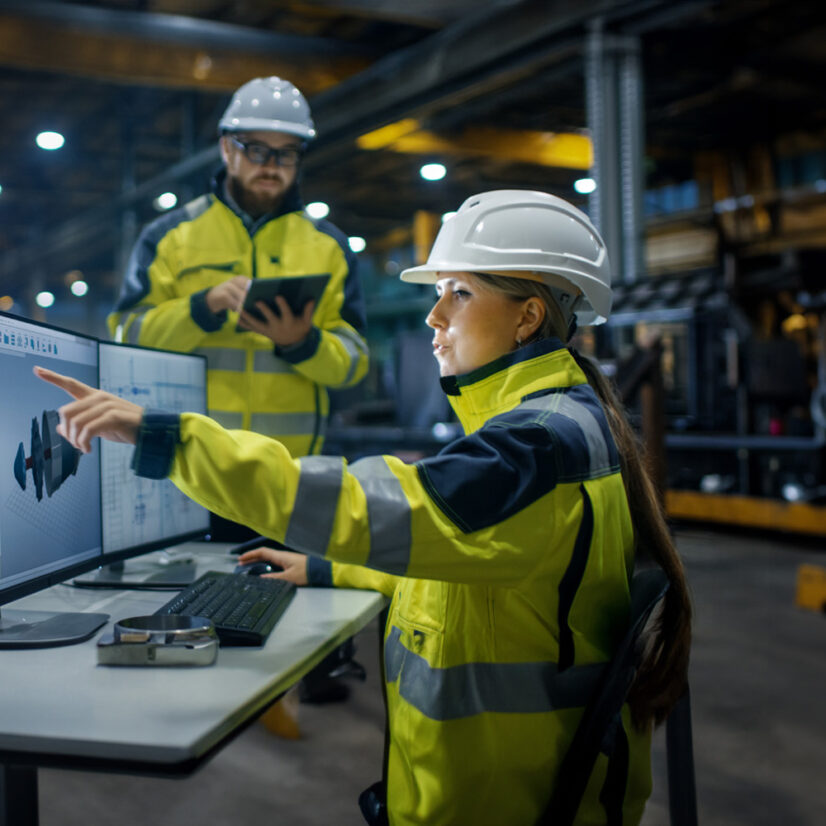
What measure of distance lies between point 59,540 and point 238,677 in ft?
1.34

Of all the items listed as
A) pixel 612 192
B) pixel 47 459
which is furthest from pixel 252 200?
pixel 612 192

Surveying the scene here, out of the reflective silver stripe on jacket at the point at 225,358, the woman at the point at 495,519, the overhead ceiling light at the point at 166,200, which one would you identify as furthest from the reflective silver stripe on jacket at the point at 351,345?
the overhead ceiling light at the point at 166,200

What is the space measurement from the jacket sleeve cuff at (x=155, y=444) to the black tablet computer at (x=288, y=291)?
108 cm

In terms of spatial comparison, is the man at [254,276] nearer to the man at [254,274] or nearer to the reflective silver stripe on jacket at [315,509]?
the man at [254,274]

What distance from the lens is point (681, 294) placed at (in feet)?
19.4

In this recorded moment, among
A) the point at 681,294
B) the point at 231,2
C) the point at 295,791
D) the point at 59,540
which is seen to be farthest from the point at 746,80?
the point at 59,540

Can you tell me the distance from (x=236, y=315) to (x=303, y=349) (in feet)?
0.76

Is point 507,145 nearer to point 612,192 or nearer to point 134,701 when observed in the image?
point 612,192

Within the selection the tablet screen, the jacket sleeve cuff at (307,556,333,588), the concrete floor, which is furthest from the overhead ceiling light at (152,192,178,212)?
the jacket sleeve cuff at (307,556,333,588)

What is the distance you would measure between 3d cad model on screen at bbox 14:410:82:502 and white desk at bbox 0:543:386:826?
0.73ft

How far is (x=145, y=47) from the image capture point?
22.0ft

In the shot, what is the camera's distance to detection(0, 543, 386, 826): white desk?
79cm

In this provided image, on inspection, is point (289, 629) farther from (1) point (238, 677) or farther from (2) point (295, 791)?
(2) point (295, 791)

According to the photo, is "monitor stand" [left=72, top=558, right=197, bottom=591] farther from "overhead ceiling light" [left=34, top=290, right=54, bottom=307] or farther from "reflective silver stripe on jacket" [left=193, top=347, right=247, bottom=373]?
"overhead ceiling light" [left=34, top=290, right=54, bottom=307]
